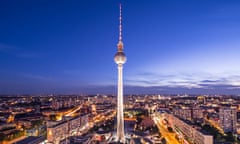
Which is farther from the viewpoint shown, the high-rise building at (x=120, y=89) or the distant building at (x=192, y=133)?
the high-rise building at (x=120, y=89)

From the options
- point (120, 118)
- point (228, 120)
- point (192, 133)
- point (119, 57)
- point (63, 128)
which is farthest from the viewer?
point (228, 120)

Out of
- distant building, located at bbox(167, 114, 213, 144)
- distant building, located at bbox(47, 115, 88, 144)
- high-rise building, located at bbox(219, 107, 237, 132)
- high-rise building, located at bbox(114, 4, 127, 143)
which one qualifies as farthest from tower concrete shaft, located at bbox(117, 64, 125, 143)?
high-rise building, located at bbox(219, 107, 237, 132)

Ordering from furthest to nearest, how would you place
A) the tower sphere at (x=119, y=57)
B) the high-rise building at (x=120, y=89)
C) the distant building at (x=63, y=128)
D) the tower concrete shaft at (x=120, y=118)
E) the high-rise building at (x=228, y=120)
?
the high-rise building at (x=228, y=120) < the tower sphere at (x=119, y=57) < the distant building at (x=63, y=128) < the high-rise building at (x=120, y=89) < the tower concrete shaft at (x=120, y=118)

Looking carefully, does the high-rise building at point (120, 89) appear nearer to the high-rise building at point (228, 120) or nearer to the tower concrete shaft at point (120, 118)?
the tower concrete shaft at point (120, 118)

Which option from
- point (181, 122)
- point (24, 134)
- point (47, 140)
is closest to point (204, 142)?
point (181, 122)

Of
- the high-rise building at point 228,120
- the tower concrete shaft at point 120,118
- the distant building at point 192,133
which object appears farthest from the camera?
the high-rise building at point 228,120

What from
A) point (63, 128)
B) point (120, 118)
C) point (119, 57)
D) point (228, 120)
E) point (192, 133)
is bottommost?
point (192, 133)

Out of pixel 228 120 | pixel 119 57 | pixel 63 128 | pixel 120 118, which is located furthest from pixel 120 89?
pixel 228 120

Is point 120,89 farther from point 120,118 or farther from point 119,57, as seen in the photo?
A: point 119,57

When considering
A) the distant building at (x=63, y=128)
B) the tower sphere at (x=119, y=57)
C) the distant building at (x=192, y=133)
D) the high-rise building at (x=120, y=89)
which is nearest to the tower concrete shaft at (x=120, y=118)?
the high-rise building at (x=120, y=89)

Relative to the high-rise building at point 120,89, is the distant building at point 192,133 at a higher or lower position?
lower

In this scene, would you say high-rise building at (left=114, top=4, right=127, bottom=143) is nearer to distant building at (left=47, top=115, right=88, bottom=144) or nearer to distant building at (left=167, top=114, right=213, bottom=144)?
distant building at (left=47, top=115, right=88, bottom=144)

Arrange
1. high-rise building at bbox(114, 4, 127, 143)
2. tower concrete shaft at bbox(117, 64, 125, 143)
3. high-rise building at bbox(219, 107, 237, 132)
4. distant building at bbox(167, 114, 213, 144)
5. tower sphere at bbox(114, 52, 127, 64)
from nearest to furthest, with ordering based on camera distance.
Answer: distant building at bbox(167, 114, 213, 144) < tower concrete shaft at bbox(117, 64, 125, 143) < high-rise building at bbox(114, 4, 127, 143) < tower sphere at bbox(114, 52, 127, 64) < high-rise building at bbox(219, 107, 237, 132)
